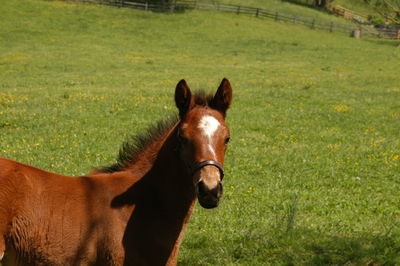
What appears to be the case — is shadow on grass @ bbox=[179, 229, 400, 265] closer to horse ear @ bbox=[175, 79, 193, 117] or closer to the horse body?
the horse body

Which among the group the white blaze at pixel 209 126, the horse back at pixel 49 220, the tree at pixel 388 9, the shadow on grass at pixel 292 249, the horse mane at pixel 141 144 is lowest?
the shadow on grass at pixel 292 249

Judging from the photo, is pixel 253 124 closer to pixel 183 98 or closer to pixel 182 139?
pixel 183 98

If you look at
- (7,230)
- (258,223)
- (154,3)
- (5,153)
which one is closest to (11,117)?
(5,153)

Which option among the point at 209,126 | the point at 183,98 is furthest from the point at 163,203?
the point at 183,98

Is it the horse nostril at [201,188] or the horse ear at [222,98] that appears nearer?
the horse nostril at [201,188]

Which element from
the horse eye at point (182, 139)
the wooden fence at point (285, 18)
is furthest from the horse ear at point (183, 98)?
the wooden fence at point (285, 18)

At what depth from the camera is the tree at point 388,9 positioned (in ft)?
17.0

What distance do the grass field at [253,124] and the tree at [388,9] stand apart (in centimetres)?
91

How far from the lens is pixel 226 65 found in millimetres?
33125

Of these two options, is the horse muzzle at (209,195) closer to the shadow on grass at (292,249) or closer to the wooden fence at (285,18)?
the shadow on grass at (292,249)

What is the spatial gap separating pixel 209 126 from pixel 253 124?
11505mm

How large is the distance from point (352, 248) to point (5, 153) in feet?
29.3

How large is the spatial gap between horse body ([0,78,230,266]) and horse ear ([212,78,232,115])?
21 cm

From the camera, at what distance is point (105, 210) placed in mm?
4625
